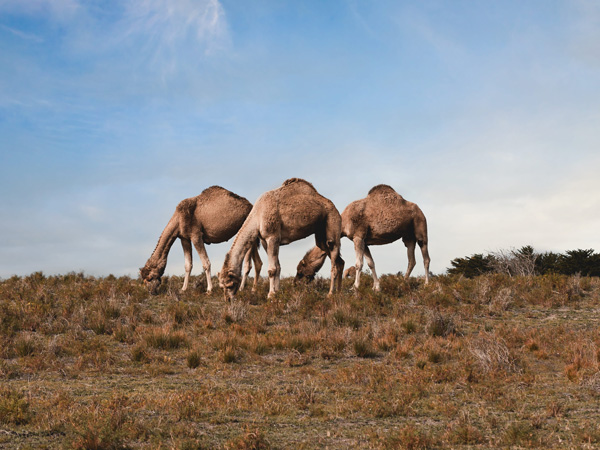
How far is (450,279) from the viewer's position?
73.2ft

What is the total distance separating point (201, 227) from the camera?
67.2 feet

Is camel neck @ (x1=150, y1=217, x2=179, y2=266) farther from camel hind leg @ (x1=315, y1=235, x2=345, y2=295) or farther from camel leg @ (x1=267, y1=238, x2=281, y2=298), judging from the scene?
camel hind leg @ (x1=315, y1=235, x2=345, y2=295)

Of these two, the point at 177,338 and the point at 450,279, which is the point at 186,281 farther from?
the point at 450,279

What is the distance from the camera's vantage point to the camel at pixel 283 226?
53.8ft

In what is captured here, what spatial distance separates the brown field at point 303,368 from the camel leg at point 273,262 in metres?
0.29

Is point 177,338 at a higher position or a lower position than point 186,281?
lower

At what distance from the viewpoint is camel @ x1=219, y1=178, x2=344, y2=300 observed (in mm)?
16406

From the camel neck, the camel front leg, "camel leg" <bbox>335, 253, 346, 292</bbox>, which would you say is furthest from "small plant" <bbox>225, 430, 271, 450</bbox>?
the camel neck

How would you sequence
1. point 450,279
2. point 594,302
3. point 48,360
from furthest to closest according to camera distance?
point 450,279 → point 594,302 → point 48,360

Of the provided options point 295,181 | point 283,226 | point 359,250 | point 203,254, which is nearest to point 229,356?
point 283,226

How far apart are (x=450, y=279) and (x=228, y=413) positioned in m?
15.8

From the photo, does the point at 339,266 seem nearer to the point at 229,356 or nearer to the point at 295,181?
the point at 295,181

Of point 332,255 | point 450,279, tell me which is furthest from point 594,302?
point 332,255

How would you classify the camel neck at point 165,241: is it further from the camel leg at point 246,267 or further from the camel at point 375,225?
the camel at point 375,225
